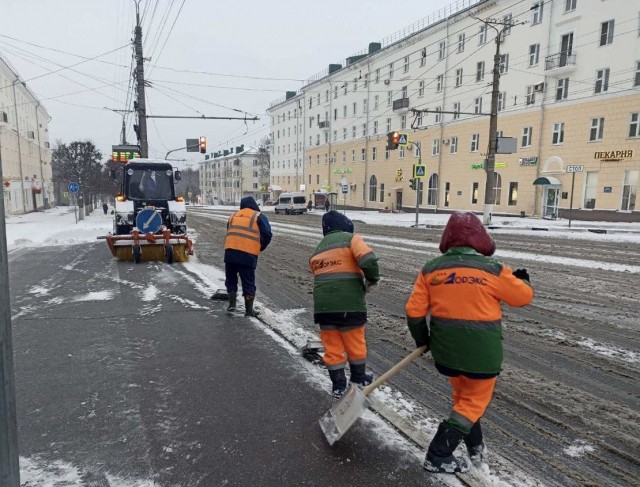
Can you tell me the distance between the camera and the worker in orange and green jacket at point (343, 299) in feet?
11.6

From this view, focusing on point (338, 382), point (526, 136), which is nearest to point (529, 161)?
point (526, 136)

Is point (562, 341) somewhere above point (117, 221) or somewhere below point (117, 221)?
below

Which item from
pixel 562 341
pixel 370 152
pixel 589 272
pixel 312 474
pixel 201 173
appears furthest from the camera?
pixel 201 173

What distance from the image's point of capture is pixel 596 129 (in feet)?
86.8

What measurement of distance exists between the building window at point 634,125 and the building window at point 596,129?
5.12 feet

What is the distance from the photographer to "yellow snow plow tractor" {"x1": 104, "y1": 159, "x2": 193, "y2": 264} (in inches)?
443

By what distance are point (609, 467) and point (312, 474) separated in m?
1.97

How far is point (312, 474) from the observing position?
9.14ft

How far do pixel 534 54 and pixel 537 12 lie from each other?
2.71 m

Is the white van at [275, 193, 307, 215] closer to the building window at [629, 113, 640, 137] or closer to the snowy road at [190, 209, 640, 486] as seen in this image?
the building window at [629, 113, 640, 137]

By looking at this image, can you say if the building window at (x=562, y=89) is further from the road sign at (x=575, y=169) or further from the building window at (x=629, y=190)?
the building window at (x=629, y=190)

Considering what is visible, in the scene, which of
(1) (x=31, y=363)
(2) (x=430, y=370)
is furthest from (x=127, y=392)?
(2) (x=430, y=370)

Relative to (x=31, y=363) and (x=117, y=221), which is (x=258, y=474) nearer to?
(x=31, y=363)

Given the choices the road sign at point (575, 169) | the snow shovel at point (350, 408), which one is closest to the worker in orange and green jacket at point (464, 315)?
the snow shovel at point (350, 408)
